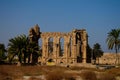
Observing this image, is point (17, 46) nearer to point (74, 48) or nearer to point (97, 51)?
point (74, 48)

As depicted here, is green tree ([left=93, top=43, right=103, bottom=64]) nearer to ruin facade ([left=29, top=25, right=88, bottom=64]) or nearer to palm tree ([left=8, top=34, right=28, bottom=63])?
ruin facade ([left=29, top=25, right=88, bottom=64])

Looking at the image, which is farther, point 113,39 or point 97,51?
point 97,51

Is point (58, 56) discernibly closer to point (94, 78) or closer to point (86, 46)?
point (86, 46)

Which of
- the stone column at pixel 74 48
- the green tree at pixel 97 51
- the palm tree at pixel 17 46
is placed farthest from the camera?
the green tree at pixel 97 51

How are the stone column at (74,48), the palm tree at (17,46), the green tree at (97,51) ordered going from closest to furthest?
1. the palm tree at (17,46)
2. the stone column at (74,48)
3. the green tree at (97,51)

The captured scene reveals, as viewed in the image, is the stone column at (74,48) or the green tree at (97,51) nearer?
the stone column at (74,48)

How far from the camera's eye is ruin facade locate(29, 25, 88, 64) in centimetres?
6384

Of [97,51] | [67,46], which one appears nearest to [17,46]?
[67,46]

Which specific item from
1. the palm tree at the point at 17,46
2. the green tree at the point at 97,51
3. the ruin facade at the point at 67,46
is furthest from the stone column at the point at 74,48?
the green tree at the point at 97,51

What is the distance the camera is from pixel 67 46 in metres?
64.2

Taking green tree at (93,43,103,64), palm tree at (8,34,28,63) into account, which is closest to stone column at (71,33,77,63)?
palm tree at (8,34,28,63)

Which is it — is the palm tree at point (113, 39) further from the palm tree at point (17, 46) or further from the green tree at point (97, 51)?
the green tree at point (97, 51)

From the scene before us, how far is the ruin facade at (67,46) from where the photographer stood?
2514 inches

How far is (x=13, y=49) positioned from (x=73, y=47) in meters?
17.8
